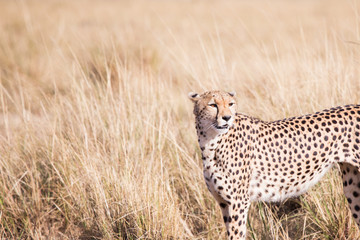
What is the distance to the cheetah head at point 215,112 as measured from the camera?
251 centimetres

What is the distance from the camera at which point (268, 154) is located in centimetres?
270

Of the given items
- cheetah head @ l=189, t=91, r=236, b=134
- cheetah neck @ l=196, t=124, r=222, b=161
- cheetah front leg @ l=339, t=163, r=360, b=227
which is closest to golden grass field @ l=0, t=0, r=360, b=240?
cheetah front leg @ l=339, t=163, r=360, b=227

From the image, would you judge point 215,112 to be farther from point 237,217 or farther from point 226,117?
point 237,217

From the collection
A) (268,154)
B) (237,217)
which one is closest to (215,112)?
(268,154)

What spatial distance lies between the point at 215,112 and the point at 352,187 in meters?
0.90

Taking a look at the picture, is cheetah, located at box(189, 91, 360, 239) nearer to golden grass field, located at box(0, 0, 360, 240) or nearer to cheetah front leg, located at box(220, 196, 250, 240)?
cheetah front leg, located at box(220, 196, 250, 240)

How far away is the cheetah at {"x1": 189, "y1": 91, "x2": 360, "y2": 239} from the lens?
259 cm

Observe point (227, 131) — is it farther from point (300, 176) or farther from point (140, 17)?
point (140, 17)

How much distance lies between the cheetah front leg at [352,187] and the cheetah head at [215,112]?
0.74 metres

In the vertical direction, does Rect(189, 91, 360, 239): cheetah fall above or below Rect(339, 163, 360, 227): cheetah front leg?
above

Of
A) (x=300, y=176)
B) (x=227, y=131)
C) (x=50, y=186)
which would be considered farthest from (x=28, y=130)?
(x=300, y=176)

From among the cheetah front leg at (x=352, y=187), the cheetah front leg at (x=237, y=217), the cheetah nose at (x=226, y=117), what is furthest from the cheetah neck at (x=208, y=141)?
the cheetah front leg at (x=352, y=187)

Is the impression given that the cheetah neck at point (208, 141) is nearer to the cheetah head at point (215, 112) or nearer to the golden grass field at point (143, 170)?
the cheetah head at point (215, 112)

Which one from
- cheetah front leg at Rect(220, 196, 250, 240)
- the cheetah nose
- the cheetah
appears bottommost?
cheetah front leg at Rect(220, 196, 250, 240)
